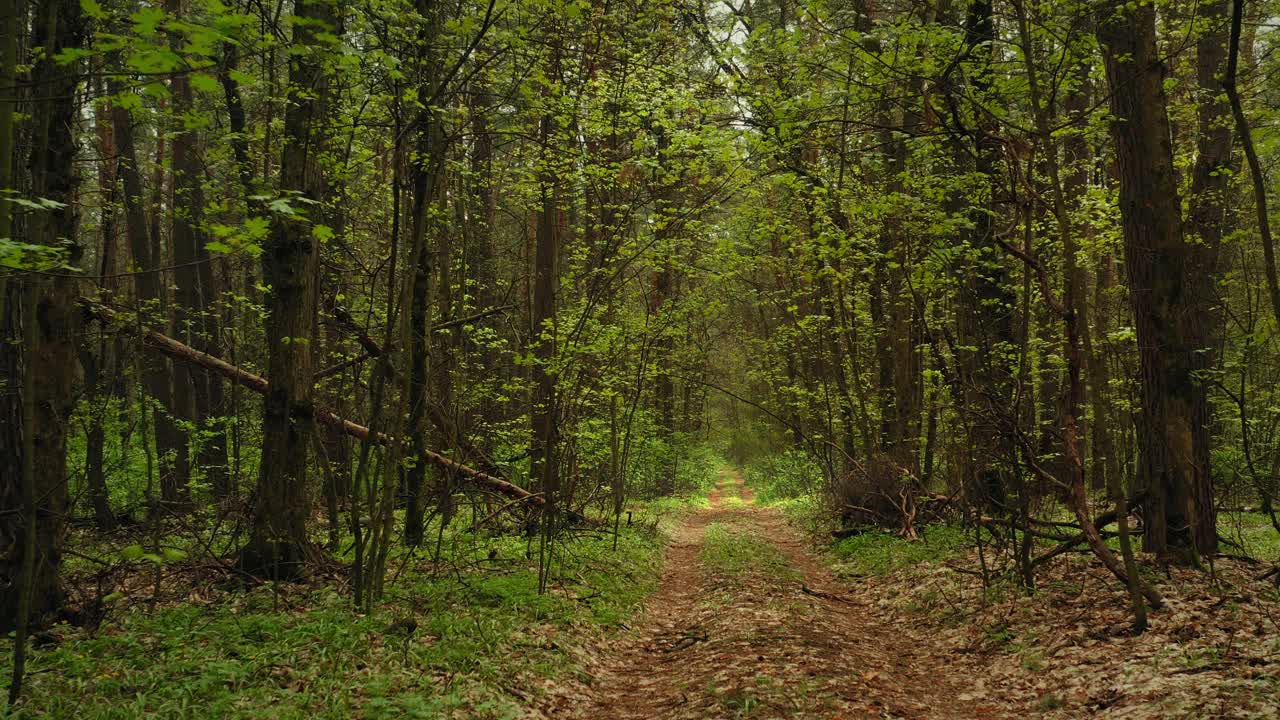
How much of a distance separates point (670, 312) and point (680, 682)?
7420 millimetres

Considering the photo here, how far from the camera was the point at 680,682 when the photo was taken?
6.04 meters

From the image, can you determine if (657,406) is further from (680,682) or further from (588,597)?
(680,682)

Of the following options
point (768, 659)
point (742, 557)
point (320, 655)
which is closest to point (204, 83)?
point (320, 655)

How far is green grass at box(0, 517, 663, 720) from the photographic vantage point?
4.66 m

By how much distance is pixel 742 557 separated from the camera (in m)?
12.0

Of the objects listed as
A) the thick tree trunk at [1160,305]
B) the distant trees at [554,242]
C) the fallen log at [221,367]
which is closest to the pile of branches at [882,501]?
the distant trees at [554,242]

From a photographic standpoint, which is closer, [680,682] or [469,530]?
[680,682]

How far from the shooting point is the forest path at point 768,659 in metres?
5.24

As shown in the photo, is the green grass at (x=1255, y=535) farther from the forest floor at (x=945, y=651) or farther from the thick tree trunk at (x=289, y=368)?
the thick tree trunk at (x=289, y=368)

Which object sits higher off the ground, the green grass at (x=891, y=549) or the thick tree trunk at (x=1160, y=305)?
the thick tree trunk at (x=1160, y=305)

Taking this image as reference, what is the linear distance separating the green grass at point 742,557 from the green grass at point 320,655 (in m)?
2.87

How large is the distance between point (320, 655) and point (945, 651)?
5825 mm

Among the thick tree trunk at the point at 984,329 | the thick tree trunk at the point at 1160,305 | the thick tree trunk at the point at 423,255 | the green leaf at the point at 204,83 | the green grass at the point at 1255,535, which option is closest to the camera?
the green leaf at the point at 204,83

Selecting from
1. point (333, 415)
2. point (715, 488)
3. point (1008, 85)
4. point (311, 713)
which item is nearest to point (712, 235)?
point (1008, 85)
